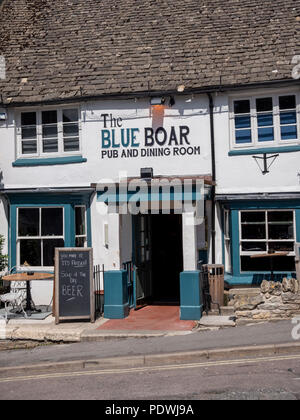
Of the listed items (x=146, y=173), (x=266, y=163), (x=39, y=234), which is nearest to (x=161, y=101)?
(x=146, y=173)

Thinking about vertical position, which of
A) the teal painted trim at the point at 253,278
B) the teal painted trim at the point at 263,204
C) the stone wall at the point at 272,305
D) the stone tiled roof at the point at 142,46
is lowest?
the stone wall at the point at 272,305

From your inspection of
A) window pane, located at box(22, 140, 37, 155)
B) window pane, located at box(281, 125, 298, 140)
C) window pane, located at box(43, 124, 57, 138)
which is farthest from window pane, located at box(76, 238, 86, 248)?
window pane, located at box(281, 125, 298, 140)

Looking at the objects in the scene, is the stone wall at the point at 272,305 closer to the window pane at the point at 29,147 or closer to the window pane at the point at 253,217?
the window pane at the point at 253,217

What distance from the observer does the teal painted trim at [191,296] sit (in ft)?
38.7

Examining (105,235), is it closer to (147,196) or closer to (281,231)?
(147,196)

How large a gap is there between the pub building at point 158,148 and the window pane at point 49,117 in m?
0.03

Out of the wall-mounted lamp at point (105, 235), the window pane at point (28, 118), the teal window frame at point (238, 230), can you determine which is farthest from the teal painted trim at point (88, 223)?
the teal window frame at point (238, 230)

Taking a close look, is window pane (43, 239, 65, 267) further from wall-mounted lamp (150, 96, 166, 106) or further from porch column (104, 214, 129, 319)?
wall-mounted lamp (150, 96, 166, 106)

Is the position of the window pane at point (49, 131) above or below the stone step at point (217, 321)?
above

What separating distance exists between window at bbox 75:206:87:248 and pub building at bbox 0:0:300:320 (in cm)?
4

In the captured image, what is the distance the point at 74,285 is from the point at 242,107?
6.23 meters

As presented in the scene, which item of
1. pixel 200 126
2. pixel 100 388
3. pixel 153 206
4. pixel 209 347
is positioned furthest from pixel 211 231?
pixel 100 388

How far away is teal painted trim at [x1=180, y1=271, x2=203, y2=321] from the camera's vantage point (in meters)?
11.8
